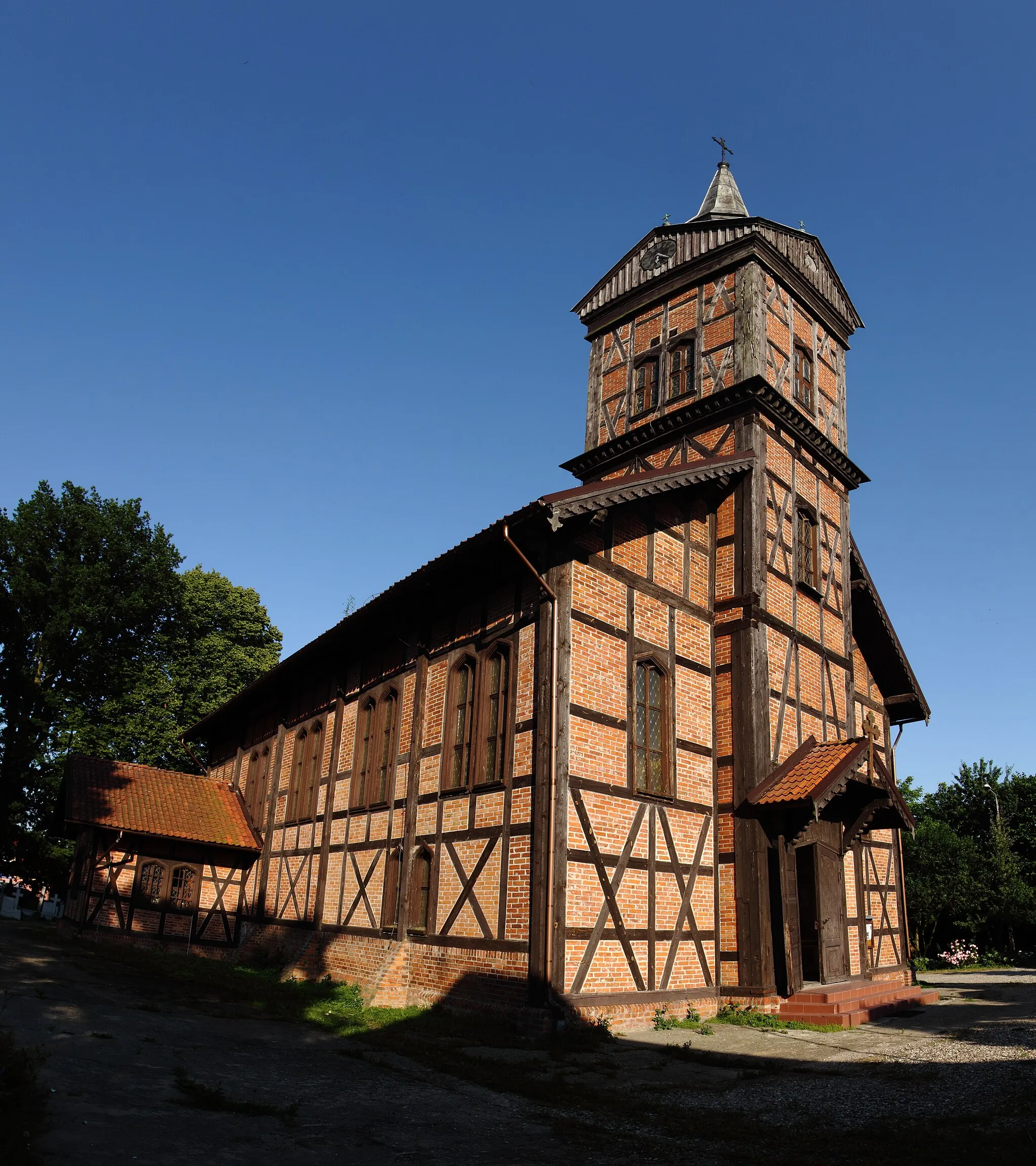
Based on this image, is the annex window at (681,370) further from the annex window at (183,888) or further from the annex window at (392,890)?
the annex window at (183,888)

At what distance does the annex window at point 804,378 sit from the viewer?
63.2 ft

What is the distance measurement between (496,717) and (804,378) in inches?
412

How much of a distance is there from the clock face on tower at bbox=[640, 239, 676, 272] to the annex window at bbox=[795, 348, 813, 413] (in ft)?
11.7

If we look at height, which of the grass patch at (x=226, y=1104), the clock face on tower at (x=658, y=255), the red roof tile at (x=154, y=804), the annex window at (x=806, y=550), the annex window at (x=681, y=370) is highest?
the clock face on tower at (x=658, y=255)

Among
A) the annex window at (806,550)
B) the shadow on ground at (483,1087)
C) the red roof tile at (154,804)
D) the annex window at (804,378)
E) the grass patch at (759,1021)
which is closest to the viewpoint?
the shadow on ground at (483,1087)

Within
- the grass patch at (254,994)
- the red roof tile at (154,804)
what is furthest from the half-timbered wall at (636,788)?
the red roof tile at (154,804)

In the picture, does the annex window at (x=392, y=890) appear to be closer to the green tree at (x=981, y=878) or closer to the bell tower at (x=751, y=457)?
the bell tower at (x=751, y=457)

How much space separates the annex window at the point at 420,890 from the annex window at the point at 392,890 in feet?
1.46

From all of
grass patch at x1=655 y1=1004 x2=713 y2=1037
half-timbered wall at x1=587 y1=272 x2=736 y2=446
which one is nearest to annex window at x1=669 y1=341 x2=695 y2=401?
half-timbered wall at x1=587 y1=272 x2=736 y2=446

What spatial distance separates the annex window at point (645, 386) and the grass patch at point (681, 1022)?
38.9ft

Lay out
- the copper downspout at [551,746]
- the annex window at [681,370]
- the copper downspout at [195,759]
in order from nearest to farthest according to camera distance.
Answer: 1. the copper downspout at [551,746]
2. the annex window at [681,370]
3. the copper downspout at [195,759]

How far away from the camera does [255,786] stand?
25438mm

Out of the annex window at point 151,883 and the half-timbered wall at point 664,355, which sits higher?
the half-timbered wall at point 664,355

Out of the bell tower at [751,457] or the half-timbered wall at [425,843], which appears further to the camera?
the bell tower at [751,457]
